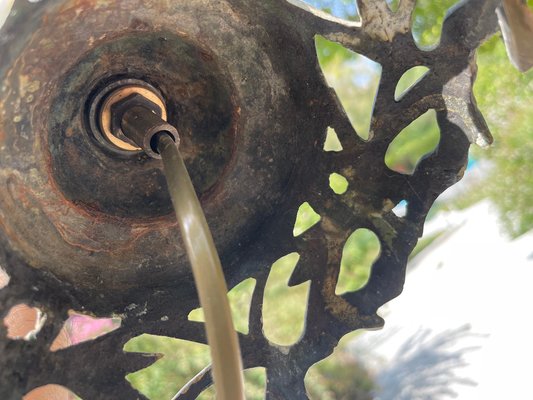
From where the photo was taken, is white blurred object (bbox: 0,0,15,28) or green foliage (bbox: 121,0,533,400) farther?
green foliage (bbox: 121,0,533,400)

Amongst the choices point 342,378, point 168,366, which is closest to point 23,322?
point 168,366

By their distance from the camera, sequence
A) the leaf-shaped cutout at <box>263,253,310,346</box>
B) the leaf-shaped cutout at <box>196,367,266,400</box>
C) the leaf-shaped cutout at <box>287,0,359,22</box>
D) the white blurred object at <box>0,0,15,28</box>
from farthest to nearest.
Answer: the leaf-shaped cutout at <box>263,253,310,346</box> → the leaf-shaped cutout at <box>287,0,359,22</box> → the leaf-shaped cutout at <box>196,367,266,400</box> → the white blurred object at <box>0,0,15,28</box>

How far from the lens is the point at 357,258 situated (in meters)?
2.66

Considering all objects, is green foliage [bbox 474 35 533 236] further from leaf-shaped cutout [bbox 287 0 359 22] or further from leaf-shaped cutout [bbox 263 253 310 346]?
leaf-shaped cutout [bbox 263 253 310 346]

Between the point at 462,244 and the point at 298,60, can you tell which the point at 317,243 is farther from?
the point at 462,244

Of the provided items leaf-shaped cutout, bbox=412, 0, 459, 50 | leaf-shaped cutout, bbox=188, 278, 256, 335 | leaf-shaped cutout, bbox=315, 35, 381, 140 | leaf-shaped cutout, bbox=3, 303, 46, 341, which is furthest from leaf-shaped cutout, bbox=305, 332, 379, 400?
leaf-shaped cutout, bbox=3, 303, 46, 341

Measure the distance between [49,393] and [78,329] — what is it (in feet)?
0.31

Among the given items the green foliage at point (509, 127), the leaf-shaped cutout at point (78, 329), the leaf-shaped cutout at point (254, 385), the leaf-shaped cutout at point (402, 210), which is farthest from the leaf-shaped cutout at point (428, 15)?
the leaf-shaped cutout at point (78, 329)

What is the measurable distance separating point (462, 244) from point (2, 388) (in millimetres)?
1960

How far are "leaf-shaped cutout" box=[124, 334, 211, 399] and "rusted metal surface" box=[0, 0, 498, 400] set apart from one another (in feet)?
4.52

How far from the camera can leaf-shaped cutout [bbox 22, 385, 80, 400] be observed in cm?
73

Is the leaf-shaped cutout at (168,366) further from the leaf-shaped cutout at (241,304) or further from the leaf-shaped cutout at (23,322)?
the leaf-shaped cutout at (23,322)

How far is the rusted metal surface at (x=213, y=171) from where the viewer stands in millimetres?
706

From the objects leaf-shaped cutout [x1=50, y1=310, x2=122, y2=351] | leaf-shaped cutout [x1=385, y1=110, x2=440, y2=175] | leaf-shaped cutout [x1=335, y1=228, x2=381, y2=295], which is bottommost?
leaf-shaped cutout [x1=50, y1=310, x2=122, y2=351]
